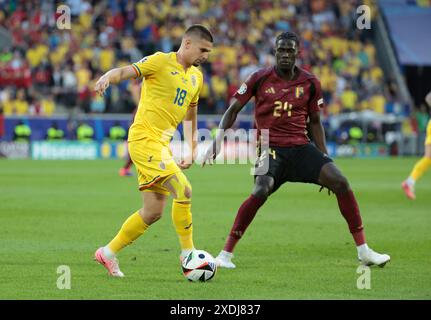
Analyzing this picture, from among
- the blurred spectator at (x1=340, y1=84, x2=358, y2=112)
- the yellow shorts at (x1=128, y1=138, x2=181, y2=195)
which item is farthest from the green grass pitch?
the blurred spectator at (x1=340, y1=84, x2=358, y2=112)

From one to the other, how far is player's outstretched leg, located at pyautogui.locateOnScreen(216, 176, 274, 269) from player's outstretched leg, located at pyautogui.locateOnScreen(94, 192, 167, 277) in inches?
41.8

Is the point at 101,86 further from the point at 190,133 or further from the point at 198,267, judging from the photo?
the point at 198,267

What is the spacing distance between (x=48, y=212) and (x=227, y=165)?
646 inches

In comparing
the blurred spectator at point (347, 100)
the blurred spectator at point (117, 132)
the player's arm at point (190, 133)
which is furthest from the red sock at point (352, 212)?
the blurred spectator at point (347, 100)

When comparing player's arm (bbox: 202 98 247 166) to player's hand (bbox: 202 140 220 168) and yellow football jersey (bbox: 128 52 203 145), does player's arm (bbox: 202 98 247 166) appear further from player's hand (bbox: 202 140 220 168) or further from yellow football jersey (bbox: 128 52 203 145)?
yellow football jersey (bbox: 128 52 203 145)

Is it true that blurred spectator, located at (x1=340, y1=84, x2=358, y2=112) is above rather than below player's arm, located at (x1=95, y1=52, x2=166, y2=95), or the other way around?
below

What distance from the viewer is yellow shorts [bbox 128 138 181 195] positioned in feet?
28.5

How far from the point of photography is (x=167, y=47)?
3672cm

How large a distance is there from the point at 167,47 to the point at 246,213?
90.2 feet

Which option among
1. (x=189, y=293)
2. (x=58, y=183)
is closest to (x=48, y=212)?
(x=58, y=183)

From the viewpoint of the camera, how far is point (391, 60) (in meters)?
40.1

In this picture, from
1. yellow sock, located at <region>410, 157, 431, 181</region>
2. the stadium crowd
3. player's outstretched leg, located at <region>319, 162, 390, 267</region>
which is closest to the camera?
player's outstretched leg, located at <region>319, 162, 390, 267</region>

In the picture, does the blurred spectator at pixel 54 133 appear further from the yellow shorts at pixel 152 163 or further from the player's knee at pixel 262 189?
the yellow shorts at pixel 152 163

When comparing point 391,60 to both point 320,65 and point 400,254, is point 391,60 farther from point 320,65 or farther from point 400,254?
point 400,254
